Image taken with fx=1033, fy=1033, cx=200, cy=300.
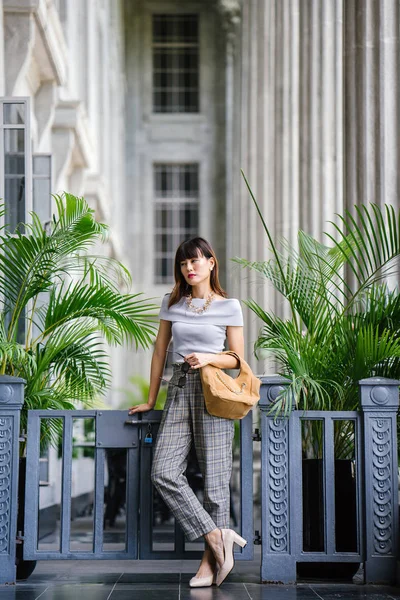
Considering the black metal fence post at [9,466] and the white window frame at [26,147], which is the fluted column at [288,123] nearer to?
the white window frame at [26,147]

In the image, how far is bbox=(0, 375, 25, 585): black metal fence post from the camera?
585 centimetres

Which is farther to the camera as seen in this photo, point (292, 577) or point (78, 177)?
point (78, 177)

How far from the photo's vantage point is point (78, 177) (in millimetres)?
14648

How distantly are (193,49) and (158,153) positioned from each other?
3.34 meters

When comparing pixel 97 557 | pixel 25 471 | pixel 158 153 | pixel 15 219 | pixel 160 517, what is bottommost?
pixel 160 517

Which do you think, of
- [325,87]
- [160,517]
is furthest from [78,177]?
[160,517]

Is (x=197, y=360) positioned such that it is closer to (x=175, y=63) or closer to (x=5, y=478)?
(x=5, y=478)

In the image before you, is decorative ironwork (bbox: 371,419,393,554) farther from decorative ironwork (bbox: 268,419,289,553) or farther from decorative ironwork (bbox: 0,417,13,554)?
decorative ironwork (bbox: 0,417,13,554)

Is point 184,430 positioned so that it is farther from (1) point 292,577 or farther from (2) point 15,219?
(2) point 15,219

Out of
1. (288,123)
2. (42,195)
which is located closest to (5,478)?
(42,195)

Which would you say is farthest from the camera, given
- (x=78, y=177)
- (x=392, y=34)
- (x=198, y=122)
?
(x=198, y=122)

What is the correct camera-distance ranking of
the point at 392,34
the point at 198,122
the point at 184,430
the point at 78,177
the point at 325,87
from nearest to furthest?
the point at 184,430
the point at 392,34
the point at 325,87
the point at 78,177
the point at 198,122

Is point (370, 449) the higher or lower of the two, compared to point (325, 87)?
lower

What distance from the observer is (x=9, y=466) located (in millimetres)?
5961
